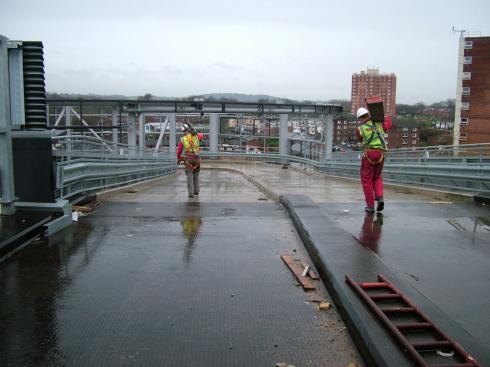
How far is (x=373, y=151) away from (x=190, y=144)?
5.07m

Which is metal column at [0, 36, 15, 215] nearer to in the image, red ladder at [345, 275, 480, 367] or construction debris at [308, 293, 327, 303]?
construction debris at [308, 293, 327, 303]

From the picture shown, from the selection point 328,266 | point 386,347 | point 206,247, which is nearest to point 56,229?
point 206,247

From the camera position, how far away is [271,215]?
8070mm

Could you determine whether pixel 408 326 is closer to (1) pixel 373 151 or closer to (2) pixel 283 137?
(1) pixel 373 151

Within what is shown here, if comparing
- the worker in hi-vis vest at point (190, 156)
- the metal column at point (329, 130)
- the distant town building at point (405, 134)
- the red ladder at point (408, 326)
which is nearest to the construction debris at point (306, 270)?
the red ladder at point (408, 326)

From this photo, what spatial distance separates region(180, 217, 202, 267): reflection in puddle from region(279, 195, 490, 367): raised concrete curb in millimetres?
1374

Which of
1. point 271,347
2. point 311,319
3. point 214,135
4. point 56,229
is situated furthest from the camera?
point 214,135

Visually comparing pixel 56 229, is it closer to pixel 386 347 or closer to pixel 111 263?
pixel 111 263

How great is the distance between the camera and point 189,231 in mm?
6746

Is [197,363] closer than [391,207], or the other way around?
[197,363]

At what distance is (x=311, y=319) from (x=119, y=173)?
8.89m

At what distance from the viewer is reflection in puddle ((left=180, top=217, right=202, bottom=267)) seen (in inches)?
218

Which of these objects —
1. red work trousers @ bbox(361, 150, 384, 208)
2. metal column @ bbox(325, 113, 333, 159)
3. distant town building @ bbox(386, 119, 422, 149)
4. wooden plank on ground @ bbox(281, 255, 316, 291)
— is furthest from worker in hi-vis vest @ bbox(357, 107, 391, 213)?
distant town building @ bbox(386, 119, 422, 149)

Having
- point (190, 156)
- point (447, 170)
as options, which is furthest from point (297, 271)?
point (447, 170)
